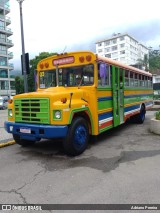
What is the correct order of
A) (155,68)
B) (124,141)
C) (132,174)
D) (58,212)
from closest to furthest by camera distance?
(58,212) < (132,174) < (124,141) < (155,68)

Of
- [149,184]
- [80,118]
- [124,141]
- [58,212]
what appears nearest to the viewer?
[58,212]

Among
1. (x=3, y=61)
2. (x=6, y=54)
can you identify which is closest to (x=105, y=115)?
(x=3, y=61)

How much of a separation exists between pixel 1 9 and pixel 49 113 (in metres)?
57.6

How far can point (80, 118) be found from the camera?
5.99 metres

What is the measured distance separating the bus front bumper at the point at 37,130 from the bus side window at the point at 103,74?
6.33 ft

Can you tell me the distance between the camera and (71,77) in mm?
6781

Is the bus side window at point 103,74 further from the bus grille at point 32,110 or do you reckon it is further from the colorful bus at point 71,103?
the bus grille at point 32,110

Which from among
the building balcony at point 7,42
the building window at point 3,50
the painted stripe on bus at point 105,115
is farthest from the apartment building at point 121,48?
the painted stripe on bus at point 105,115

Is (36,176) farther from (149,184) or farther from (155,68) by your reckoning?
(155,68)

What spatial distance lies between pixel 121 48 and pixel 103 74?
95.1 metres

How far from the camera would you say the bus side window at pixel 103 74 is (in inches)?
256

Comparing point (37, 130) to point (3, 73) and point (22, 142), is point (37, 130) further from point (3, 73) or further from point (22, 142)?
point (3, 73)

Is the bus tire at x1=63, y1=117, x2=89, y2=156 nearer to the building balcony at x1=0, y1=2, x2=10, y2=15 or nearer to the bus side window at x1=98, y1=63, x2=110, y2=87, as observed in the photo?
the bus side window at x1=98, y1=63, x2=110, y2=87

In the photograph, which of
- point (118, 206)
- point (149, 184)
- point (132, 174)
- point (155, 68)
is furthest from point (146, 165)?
point (155, 68)
